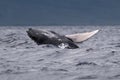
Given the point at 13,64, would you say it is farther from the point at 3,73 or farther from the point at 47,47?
the point at 47,47

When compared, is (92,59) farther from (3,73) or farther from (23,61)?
(3,73)

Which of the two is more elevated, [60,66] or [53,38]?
[53,38]

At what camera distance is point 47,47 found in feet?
62.9

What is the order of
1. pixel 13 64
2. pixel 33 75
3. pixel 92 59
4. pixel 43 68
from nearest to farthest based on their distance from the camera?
pixel 33 75
pixel 43 68
pixel 13 64
pixel 92 59

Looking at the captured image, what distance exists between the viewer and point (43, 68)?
13.2m

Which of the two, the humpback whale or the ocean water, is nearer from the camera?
the ocean water

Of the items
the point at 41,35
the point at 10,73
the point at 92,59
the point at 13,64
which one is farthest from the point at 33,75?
the point at 41,35

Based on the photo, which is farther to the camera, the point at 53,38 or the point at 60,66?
the point at 53,38

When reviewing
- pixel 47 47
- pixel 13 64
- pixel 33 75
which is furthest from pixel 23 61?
pixel 47 47

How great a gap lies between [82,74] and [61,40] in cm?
629

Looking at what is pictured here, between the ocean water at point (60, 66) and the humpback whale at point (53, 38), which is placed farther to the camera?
the humpback whale at point (53, 38)

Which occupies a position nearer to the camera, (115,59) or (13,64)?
(13,64)

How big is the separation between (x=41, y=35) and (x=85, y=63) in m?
4.54

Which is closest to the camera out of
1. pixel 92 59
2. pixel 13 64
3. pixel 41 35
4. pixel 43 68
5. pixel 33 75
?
pixel 33 75
